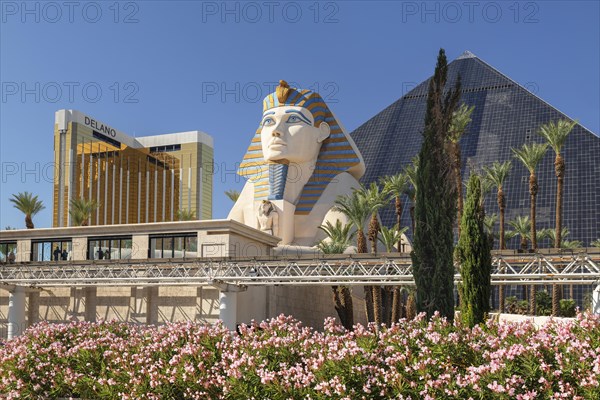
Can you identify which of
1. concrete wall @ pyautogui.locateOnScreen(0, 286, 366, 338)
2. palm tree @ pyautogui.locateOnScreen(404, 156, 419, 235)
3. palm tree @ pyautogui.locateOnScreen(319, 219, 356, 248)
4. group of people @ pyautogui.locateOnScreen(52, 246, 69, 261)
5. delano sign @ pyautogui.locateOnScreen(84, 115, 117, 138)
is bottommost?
concrete wall @ pyautogui.locateOnScreen(0, 286, 366, 338)

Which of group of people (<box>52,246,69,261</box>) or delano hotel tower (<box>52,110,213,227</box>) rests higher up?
delano hotel tower (<box>52,110,213,227</box>)

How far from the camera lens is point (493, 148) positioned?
2692 inches

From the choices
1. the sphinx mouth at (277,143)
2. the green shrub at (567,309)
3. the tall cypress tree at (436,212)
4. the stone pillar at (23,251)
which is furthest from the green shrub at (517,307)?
the tall cypress tree at (436,212)

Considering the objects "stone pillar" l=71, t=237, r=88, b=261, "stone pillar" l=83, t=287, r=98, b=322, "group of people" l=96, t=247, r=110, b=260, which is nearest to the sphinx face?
"group of people" l=96, t=247, r=110, b=260

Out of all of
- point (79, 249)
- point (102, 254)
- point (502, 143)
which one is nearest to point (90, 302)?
point (102, 254)

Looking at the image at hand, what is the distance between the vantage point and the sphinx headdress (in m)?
42.6

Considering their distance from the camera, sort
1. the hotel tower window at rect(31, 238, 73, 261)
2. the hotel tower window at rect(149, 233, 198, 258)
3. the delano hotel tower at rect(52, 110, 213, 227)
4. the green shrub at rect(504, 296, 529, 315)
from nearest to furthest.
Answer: the hotel tower window at rect(149, 233, 198, 258) → the hotel tower window at rect(31, 238, 73, 261) → the green shrub at rect(504, 296, 529, 315) → the delano hotel tower at rect(52, 110, 213, 227)

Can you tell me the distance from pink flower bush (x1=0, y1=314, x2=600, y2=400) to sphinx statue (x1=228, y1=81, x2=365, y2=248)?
25.5 m

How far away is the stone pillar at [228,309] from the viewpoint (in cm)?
2833

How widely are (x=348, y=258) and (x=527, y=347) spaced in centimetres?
1676

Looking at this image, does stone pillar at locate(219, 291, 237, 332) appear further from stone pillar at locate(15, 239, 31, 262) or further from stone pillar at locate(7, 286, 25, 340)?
stone pillar at locate(15, 239, 31, 262)

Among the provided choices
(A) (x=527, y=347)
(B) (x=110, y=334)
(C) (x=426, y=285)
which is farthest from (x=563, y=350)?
(B) (x=110, y=334)

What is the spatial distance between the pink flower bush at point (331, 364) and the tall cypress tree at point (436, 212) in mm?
3992

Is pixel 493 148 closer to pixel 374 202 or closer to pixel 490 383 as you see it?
pixel 374 202
